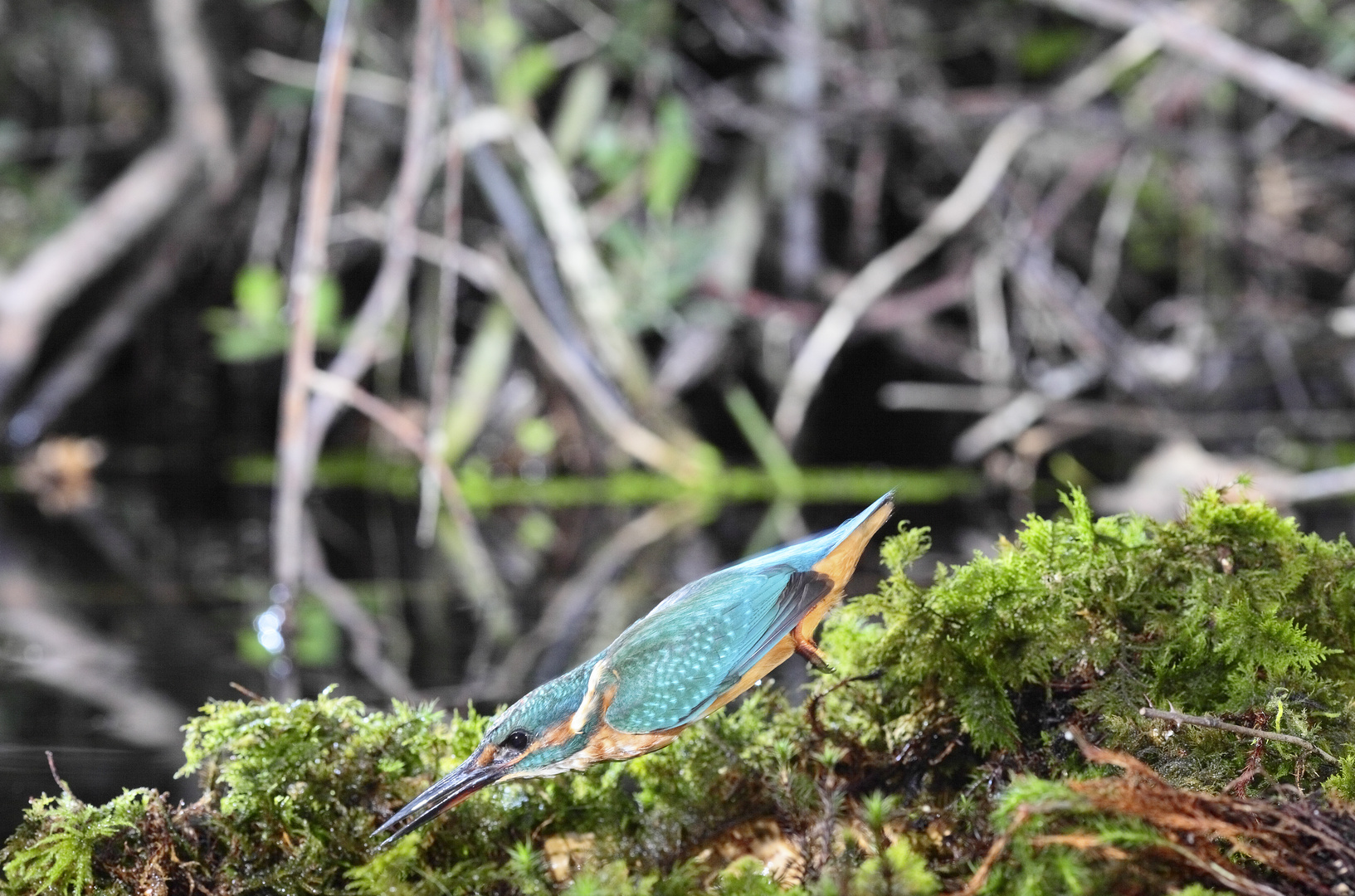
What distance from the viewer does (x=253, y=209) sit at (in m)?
6.98

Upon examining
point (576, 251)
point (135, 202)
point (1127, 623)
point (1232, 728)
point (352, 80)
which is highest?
point (135, 202)

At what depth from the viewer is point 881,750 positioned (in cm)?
152

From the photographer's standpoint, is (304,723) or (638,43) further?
(638,43)

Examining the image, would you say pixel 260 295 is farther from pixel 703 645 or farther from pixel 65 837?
pixel 703 645

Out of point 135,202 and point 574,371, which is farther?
point 135,202

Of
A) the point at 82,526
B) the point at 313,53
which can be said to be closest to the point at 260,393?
the point at 313,53

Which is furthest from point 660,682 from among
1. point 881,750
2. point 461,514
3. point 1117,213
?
point 1117,213

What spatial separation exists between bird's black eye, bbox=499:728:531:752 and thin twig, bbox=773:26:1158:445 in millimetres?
4718

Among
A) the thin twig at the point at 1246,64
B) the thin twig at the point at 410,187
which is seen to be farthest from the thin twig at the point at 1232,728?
the thin twig at the point at 1246,64

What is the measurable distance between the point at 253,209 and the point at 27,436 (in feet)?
5.78

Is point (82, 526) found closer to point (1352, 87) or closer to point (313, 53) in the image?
point (313, 53)

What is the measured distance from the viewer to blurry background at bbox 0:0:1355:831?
17.5 feet

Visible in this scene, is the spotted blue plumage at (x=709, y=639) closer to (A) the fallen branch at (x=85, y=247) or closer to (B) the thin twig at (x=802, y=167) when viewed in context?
(B) the thin twig at (x=802, y=167)

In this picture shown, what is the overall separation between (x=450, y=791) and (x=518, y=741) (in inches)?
3.4
